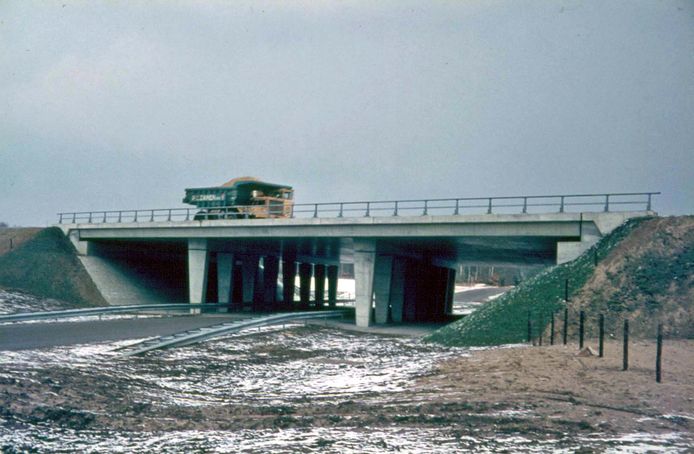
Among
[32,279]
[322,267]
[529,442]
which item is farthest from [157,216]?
[529,442]

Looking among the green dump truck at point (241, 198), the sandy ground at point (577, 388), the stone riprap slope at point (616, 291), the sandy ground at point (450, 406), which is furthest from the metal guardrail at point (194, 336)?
the green dump truck at point (241, 198)

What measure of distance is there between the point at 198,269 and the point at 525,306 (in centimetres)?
2758

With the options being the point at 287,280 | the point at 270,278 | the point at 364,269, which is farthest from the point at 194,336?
the point at 287,280

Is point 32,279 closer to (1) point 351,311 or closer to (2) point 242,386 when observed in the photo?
(1) point 351,311

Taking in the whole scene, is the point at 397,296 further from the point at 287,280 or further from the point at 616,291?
the point at 616,291

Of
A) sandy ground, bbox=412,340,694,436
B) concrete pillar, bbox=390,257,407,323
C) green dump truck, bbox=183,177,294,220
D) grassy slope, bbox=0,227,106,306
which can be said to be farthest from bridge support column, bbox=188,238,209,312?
sandy ground, bbox=412,340,694,436

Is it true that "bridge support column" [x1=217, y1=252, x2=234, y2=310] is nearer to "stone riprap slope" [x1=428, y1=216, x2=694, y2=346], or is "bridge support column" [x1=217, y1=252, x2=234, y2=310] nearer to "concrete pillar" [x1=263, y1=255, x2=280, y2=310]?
"concrete pillar" [x1=263, y1=255, x2=280, y2=310]

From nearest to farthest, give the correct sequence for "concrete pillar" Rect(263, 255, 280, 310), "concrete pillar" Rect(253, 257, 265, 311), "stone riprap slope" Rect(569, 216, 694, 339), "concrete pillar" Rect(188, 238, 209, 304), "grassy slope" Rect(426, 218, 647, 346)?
"stone riprap slope" Rect(569, 216, 694, 339), "grassy slope" Rect(426, 218, 647, 346), "concrete pillar" Rect(188, 238, 209, 304), "concrete pillar" Rect(253, 257, 265, 311), "concrete pillar" Rect(263, 255, 280, 310)

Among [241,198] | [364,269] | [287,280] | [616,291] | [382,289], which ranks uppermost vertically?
[241,198]

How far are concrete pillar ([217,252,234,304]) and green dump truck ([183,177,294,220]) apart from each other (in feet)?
10.6

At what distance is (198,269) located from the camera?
4875 centimetres

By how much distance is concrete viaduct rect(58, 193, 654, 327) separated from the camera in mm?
36219

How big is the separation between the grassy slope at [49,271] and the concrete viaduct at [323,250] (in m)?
1.25

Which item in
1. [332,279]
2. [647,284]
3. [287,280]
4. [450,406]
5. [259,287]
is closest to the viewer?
[450,406]
